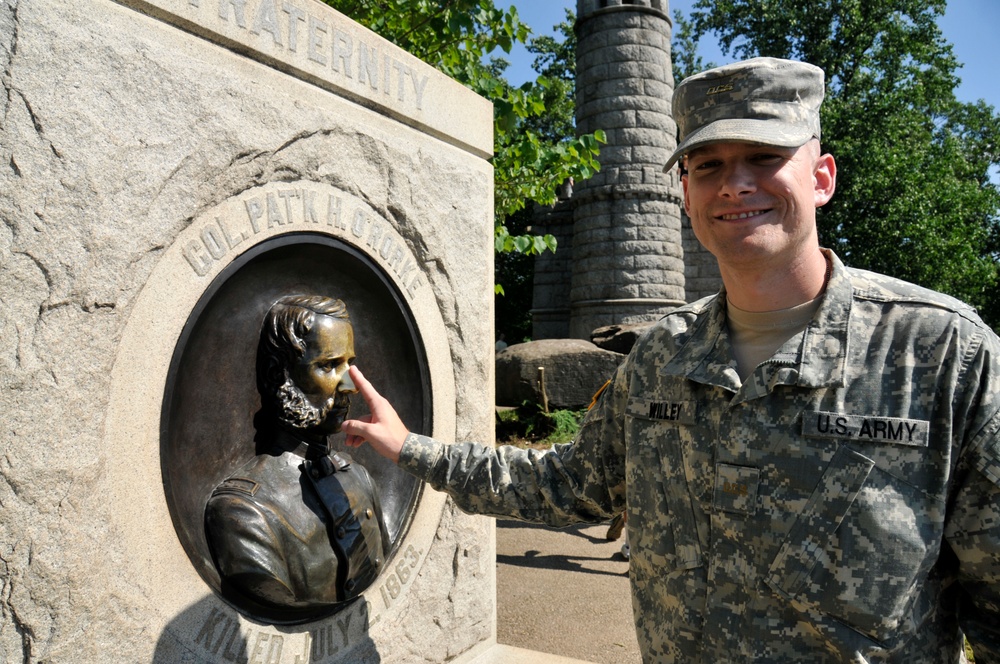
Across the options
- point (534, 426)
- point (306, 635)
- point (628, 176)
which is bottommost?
point (306, 635)

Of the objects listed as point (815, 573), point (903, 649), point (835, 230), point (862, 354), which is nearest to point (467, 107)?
point (862, 354)

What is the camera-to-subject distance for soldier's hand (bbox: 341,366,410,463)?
203 cm

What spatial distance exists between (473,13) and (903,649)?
5.08 m

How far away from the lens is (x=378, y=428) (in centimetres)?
203

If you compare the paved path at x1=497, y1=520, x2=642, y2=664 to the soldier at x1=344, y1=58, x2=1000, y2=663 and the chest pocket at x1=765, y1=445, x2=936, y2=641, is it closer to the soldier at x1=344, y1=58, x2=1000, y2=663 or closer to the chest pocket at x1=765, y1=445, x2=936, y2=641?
the soldier at x1=344, y1=58, x2=1000, y2=663

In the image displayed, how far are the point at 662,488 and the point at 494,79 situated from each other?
472 cm

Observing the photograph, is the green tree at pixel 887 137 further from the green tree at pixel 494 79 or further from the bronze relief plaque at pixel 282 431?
the bronze relief plaque at pixel 282 431

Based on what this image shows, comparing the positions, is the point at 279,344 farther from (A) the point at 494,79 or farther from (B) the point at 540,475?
(A) the point at 494,79

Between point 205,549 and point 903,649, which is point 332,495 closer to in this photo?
point 205,549

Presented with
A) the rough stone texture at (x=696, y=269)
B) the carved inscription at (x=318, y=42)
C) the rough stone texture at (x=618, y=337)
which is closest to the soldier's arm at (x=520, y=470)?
the carved inscription at (x=318, y=42)

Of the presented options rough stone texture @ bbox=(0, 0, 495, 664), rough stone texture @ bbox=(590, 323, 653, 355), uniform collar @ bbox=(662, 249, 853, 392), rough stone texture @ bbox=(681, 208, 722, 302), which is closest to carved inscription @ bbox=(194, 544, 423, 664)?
rough stone texture @ bbox=(0, 0, 495, 664)

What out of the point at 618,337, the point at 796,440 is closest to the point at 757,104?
the point at 796,440

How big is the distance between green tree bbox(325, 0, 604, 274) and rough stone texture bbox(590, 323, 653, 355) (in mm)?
7269

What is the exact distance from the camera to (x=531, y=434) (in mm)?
11234
